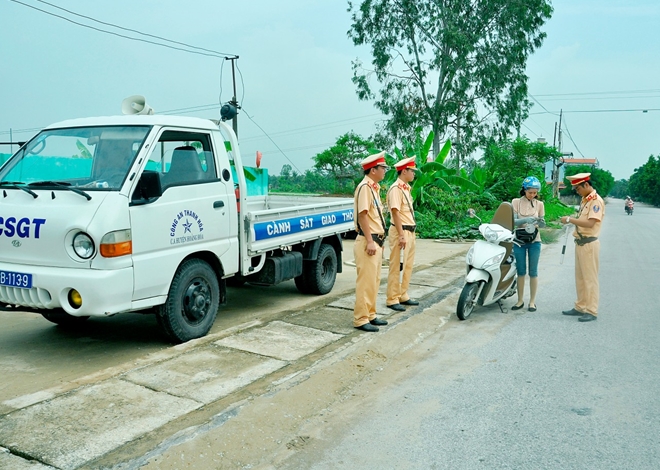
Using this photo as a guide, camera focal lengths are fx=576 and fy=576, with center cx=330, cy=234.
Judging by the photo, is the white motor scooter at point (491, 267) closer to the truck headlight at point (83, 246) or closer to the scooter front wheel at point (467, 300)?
the scooter front wheel at point (467, 300)

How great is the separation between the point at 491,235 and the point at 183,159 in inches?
150

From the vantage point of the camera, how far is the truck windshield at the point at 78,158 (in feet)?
Result: 16.8

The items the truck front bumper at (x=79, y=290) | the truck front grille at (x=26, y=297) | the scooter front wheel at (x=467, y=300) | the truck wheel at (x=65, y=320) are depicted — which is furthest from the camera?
the scooter front wheel at (x=467, y=300)

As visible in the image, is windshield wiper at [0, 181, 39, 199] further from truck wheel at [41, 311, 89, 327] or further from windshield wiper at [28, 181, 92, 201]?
truck wheel at [41, 311, 89, 327]

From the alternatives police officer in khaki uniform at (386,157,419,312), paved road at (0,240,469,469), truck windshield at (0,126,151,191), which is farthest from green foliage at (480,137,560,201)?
truck windshield at (0,126,151,191)

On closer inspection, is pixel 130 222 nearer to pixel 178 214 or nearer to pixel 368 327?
pixel 178 214

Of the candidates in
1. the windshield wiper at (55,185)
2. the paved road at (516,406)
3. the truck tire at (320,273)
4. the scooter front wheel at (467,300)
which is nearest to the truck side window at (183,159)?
the windshield wiper at (55,185)

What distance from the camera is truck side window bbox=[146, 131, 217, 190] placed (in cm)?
542

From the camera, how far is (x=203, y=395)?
14.2ft

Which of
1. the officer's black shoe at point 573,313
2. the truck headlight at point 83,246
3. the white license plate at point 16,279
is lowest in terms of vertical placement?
the officer's black shoe at point 573,313

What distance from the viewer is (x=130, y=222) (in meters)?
4.85

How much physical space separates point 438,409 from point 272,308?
11.8ft

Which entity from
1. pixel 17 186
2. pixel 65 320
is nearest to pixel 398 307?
pixel 65 320

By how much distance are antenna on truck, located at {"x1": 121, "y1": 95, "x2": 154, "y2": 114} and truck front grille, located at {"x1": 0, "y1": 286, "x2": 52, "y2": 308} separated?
2144 millimetres
